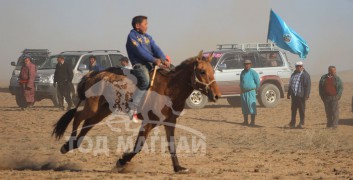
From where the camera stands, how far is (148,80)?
31.6 ft

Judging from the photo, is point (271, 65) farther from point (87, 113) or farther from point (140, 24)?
point (87, 113)

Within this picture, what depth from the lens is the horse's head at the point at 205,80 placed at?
369 inches

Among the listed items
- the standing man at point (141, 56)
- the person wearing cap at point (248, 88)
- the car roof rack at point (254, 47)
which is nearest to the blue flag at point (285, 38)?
the car roof rack at point (254, 47)

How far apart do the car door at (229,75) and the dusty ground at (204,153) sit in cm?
285

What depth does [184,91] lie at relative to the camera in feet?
31.7

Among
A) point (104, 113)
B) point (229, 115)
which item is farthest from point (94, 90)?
point (229, 115)

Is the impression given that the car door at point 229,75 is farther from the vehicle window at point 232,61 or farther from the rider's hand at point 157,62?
the rider's hand at point 157,62

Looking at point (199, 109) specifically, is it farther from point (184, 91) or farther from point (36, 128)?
point (184, 91)

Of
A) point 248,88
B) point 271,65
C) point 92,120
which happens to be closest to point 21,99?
point 248,88

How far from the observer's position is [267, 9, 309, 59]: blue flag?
79.4 feet

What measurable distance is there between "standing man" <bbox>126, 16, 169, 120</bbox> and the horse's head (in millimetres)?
637

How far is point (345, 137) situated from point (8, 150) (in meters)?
7.95

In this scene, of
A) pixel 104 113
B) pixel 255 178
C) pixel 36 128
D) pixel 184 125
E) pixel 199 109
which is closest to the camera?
pixel 255 178

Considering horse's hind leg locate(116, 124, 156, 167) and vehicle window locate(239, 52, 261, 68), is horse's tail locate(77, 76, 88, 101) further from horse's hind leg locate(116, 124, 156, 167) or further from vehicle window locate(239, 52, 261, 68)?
vehicle window locate(239, 52, 261, 68)
